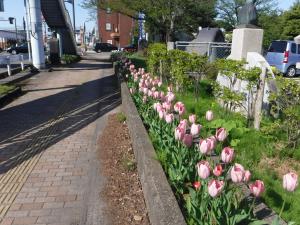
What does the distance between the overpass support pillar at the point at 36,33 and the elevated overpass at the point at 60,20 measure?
6990 mm

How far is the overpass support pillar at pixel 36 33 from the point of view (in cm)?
1869

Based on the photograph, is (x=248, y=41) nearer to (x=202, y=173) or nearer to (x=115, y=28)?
(x=202, y=173)

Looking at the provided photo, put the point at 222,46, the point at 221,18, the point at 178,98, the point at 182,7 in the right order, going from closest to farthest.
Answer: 1. the point at 178,98
2. the point at 222,46
3. the point at 182,7
4. the point at 221,18

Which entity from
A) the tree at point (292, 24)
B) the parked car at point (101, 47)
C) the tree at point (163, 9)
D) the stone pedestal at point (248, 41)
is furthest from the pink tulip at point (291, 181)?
the parked car at point (101, 47)

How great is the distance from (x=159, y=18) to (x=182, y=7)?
8.13 ft

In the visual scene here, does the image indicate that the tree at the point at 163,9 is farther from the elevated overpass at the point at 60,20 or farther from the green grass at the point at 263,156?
the green grass at the point at 263,156

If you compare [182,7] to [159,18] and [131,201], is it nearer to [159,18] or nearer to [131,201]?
[159,18]

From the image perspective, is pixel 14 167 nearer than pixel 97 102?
Yes

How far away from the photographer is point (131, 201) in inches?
167

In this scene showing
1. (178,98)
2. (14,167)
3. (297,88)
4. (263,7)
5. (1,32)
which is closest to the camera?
(297,88)

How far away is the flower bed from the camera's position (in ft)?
8.69

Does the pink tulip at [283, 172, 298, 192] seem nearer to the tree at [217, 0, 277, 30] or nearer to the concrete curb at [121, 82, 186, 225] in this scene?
the concrete curb at [121, 82, 186, 225]

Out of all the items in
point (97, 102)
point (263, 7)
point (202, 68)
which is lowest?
point (97, 102)

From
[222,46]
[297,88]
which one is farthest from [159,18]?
[297,88]
